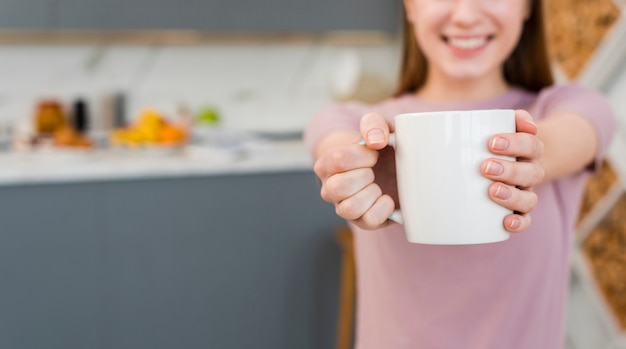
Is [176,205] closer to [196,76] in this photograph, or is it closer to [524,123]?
[196,76]

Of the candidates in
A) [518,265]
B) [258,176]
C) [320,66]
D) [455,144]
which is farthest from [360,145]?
[320,66]

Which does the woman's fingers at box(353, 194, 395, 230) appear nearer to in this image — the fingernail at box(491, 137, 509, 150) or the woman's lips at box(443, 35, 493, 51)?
the fingernail at box(491, 137, 509, 150)

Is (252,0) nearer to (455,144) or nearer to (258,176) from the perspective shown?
(258,176)

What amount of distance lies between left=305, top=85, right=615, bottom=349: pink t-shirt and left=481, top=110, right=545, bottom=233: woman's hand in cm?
23

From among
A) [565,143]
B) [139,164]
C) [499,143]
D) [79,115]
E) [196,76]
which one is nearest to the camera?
[499,143]

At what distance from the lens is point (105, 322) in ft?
6.21

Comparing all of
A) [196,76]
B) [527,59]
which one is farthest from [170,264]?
[527,59]

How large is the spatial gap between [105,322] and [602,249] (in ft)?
4.46

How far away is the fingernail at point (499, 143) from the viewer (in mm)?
464

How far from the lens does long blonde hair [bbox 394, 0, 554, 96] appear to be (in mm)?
845

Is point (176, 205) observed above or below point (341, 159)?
above

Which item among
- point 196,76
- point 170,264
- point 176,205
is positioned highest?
point 196,76

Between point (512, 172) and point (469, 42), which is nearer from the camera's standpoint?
point (512, 172)

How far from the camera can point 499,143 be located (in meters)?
0.47
